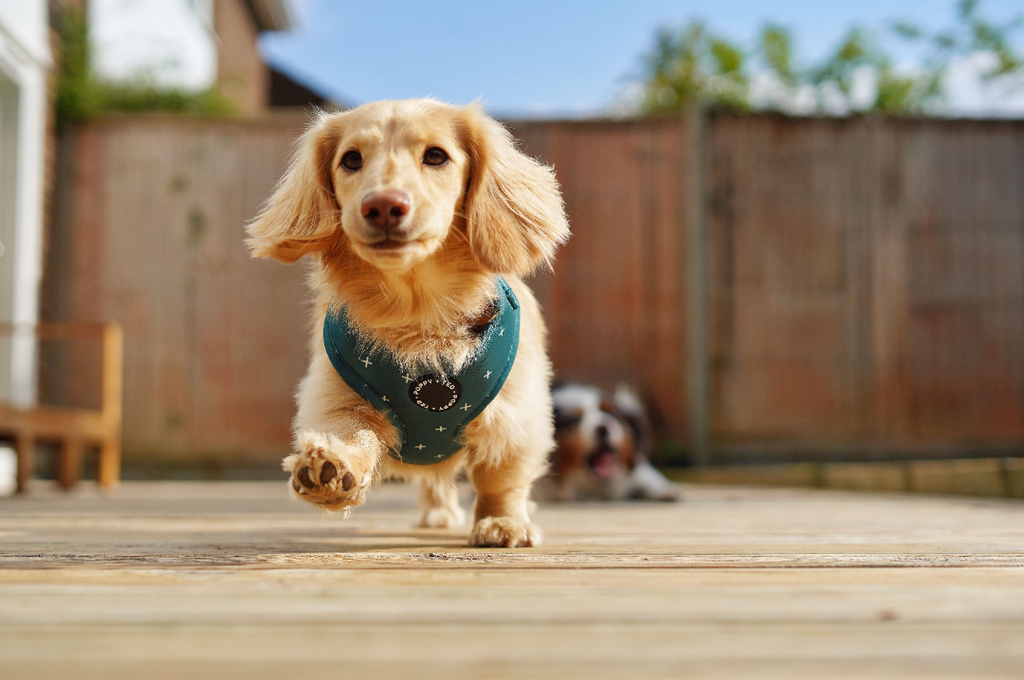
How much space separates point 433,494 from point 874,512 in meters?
1.49

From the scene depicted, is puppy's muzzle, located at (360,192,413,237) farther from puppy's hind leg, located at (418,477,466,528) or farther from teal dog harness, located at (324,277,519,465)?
puppy's hind leg, located at (418,477,466,528)

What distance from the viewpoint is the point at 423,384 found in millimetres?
1768

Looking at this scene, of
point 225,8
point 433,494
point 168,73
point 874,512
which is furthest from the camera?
point 225,8

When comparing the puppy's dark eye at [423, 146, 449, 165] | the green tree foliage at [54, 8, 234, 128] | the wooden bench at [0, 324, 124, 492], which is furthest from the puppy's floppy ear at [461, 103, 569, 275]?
the green tree foliage at [54, 8, 234, 128]

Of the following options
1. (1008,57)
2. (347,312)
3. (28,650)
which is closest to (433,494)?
(347,312)

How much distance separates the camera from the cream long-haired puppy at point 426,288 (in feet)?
5.74

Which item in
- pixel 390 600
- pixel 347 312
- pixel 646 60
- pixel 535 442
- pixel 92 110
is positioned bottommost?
pixel 390 600

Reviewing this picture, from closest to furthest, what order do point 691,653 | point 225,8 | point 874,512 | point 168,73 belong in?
point 691,653
point 874,512
point 168,73
point 225,8

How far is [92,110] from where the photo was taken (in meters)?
5.61

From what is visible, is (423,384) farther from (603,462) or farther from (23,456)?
(23,456)

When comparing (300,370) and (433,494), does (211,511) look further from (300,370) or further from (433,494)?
(300,370)

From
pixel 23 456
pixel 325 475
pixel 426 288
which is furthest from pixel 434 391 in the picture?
pixel 23 456

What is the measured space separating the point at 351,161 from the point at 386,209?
31 cm

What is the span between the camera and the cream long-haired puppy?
175cm
